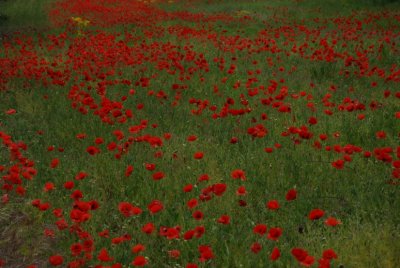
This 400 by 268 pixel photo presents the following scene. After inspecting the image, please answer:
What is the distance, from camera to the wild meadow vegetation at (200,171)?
11.4ft

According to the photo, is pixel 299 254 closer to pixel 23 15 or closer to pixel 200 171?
Answer: pixel 200 171

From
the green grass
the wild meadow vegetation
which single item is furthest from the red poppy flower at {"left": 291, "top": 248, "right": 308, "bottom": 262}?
the green grass

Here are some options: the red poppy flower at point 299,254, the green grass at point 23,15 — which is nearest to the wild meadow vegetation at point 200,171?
the red poppy flower at point 299,254

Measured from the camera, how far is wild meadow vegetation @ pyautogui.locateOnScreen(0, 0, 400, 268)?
11.4ft

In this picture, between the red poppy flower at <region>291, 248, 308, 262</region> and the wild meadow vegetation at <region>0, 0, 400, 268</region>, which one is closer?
the red poppy flower at <region>291, 248, 308, 262</region>

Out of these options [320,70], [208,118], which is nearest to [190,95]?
[208,118]

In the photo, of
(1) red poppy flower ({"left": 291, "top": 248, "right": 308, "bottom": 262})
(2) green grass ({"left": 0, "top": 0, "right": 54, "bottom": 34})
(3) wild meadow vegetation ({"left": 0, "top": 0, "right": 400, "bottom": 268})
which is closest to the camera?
(1) red poppy flower ({"left": 291, "top": 248, "right": 308, "bottom": 262})

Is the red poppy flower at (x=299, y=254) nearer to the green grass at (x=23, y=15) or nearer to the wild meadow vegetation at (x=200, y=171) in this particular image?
the wild meadow vegetation at (x=200, y=171)

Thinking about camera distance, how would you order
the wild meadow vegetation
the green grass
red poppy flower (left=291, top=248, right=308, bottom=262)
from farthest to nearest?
the green grass
the wild meadow vegetation
red poppy flower (left=291, top=248, right=308, bottom=262)

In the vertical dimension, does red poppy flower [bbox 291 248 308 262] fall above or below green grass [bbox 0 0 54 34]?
above

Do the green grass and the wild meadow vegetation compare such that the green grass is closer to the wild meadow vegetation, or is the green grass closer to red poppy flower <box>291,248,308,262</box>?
the wild meadow vegetation

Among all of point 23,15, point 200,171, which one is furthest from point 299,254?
point 23,15

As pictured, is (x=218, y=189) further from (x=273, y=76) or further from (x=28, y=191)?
(x=273, y=76)

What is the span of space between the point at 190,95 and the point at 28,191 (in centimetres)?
373
